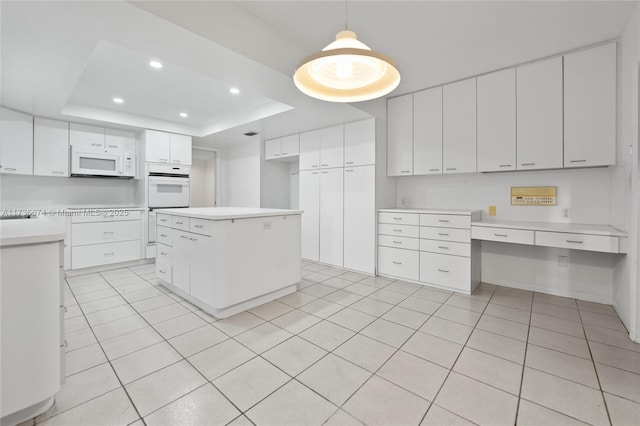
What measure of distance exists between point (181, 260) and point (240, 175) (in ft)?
10.4

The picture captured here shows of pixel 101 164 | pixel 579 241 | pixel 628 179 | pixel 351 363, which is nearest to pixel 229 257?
pixel 351 363

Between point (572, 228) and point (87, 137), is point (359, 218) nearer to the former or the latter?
point (572, 228)

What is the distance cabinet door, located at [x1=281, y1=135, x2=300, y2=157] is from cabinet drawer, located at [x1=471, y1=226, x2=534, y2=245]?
9.85 ft

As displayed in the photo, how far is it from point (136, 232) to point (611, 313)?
6.12m

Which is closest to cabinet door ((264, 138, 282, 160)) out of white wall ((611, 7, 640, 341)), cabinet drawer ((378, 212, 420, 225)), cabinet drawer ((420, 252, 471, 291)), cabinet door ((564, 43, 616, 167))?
cabinet drawer ((378, 212, 420, 225))

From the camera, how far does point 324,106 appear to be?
338 cm

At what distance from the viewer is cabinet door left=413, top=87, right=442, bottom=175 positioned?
3.50m

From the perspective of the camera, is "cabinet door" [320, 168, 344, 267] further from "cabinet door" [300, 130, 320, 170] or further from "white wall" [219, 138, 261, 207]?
"white wall" [219, 138, 261, 207]

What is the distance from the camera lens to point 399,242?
3.59 metres

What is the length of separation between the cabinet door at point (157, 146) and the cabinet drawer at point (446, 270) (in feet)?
15.0

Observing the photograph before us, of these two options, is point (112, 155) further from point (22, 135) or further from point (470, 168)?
point (470, 168)

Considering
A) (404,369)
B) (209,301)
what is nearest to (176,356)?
(209,301)

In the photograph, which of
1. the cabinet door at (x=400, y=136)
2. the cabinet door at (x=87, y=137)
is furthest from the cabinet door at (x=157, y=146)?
the cabinet door at (x=400, y=136)

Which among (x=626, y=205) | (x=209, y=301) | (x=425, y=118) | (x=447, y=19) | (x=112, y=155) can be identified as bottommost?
(x=209, y=301)
